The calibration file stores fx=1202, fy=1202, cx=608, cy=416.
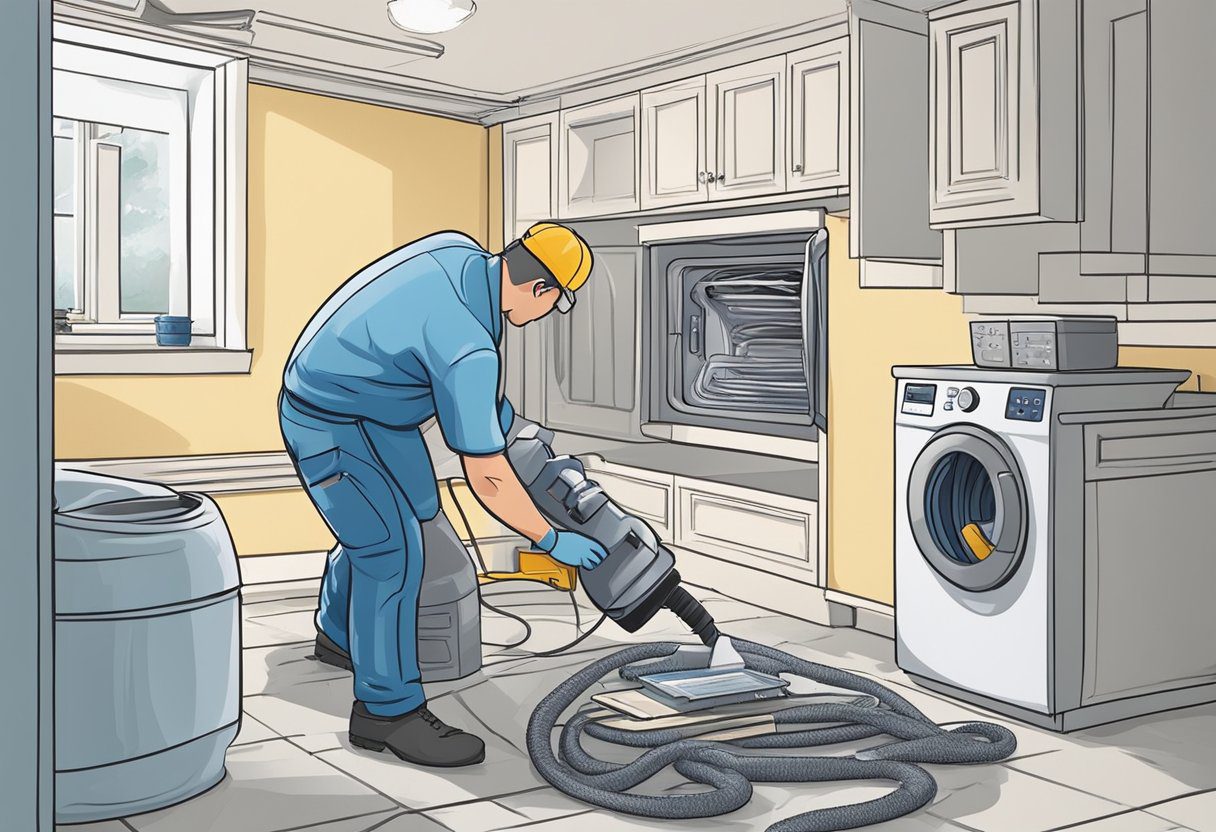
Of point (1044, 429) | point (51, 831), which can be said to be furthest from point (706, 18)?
point (51, 831)

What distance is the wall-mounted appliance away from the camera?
4.29 meters

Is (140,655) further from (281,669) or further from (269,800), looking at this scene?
(281,669)

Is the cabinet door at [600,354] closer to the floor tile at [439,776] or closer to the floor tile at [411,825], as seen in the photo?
the floor tile at [439,776]

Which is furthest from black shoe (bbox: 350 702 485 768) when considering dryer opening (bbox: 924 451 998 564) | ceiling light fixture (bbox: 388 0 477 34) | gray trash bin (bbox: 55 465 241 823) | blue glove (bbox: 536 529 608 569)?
ceiling light fixture (bbox: 388 0 477 34)

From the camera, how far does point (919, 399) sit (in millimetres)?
3555

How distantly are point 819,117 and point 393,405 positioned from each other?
1947 millimetres

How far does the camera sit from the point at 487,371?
2.86 meters

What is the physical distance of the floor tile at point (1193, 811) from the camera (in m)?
2.57

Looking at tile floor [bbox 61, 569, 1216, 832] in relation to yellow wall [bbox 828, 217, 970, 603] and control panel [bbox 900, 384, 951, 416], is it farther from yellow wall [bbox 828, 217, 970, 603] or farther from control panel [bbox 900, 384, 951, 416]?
control panel [bbox 900, 384, 951, 416]

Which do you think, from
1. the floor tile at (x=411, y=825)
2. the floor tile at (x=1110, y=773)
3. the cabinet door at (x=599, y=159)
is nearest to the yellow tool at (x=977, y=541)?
the floor tile at (x=1110, y=773)

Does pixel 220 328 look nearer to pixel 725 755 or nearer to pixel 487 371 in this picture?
pixel 487 371

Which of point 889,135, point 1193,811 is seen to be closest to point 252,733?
point 1193,811

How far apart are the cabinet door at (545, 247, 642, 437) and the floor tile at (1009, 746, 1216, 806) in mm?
2552

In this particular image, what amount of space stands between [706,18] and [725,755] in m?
2.57
